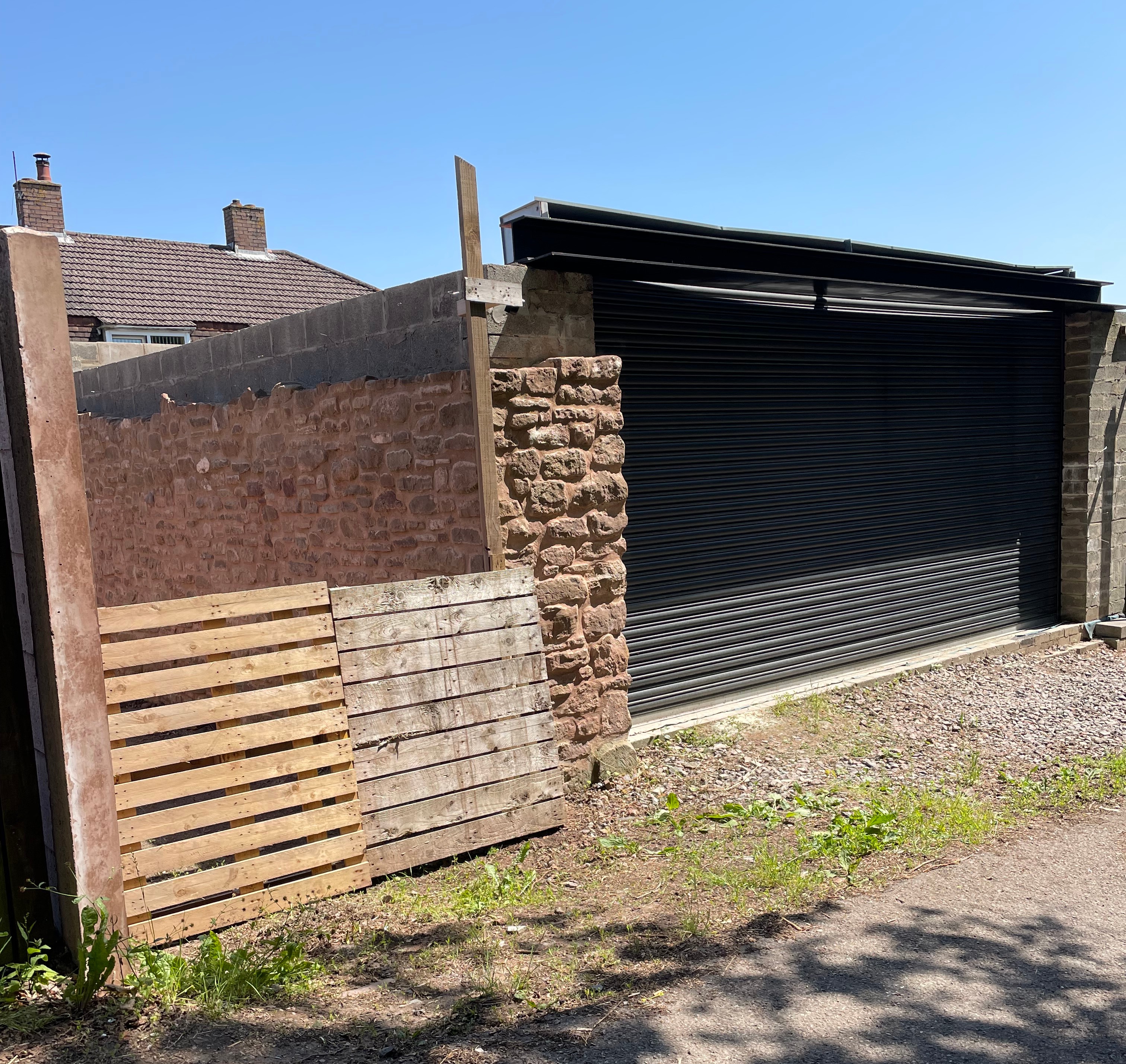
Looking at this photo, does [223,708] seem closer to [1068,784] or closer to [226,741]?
[226,741]

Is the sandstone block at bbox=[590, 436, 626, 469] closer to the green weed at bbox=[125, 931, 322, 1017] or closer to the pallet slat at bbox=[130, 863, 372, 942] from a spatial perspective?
the pallet slat at bbox=[130, 863, 372, 942]

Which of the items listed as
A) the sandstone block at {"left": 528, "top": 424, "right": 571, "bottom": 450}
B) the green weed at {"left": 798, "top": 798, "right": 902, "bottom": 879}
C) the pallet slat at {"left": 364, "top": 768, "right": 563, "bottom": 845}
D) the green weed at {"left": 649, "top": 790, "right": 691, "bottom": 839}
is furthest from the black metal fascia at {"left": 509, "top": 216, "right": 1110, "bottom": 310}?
the green weed at {"left": 798, "top": 798, "right": 902, "bottom": 879}

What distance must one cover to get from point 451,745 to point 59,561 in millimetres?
2324

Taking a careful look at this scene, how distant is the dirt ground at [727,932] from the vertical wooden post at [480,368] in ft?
6.08

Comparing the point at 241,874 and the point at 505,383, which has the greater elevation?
the point at 505,383

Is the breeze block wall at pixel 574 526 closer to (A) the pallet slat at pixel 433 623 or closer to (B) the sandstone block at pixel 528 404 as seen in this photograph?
(B) the sandstone block at pixel 528 404

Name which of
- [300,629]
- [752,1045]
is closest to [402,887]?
[300,629]

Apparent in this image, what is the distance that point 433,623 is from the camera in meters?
5.58

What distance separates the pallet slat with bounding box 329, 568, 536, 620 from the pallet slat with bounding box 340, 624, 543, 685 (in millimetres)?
198

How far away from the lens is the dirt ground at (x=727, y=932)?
3.59m

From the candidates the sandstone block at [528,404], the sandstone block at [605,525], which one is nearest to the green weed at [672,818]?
the sandstone block at [605,525]

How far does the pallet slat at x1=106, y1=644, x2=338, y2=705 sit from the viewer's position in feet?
14.7

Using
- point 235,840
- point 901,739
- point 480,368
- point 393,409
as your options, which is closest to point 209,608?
point 235,840

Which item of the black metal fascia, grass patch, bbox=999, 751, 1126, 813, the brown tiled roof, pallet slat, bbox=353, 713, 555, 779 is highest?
the brown tiled roof
